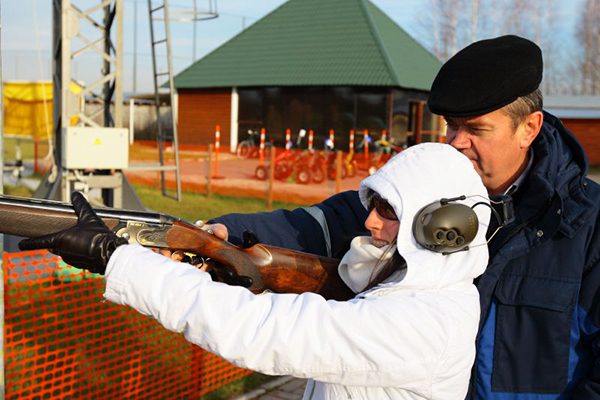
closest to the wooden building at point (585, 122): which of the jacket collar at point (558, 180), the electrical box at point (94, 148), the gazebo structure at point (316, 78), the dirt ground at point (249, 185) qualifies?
the gazebo structure at point (316, 78)

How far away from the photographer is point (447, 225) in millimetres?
1555

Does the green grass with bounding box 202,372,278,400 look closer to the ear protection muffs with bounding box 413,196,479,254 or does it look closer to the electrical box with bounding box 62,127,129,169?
the ear protection muffs with bounding box 413,196,479,254

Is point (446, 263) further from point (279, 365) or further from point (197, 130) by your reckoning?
point (197, 130)

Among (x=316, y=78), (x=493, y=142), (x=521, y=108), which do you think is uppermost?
(x=316, y=78)

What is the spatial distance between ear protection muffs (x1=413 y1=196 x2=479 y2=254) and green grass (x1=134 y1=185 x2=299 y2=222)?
1054 centimetres

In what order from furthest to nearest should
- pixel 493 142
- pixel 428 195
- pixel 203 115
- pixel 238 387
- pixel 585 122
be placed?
pixel 203 115 < pixel 585 122 < pixel 238 387 < pixel 493 142 < pixel 428 195

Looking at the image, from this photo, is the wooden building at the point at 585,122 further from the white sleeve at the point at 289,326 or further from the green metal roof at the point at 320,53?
the white sleeve at the point at 289,326

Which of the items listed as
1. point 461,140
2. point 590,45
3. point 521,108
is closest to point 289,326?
point 461,140

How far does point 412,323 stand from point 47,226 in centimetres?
115

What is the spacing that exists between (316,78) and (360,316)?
23.3 m

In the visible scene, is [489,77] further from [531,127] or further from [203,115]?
→ [203,115]

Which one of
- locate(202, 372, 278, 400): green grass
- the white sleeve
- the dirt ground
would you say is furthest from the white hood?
the dirt ground

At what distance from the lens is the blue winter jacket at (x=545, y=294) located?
6.31 feet

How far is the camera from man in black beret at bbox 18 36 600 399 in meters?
1.93
